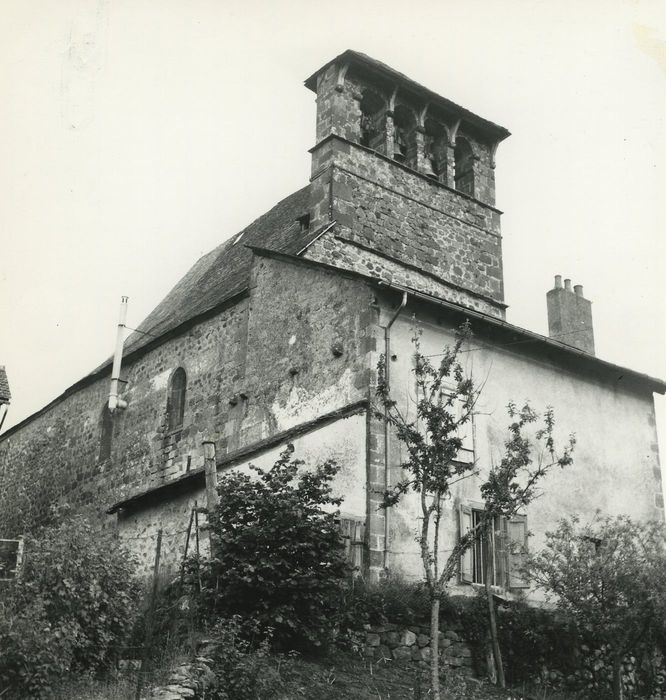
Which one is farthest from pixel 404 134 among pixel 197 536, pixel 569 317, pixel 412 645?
→ pixel 412 645

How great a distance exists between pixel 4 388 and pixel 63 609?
11829 millimetres

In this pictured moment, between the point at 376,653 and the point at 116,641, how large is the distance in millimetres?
3221

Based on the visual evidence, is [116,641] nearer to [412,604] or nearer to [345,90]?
[412,604]

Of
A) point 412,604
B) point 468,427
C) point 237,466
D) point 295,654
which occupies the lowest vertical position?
point 295,654

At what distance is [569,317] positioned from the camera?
2266 cm

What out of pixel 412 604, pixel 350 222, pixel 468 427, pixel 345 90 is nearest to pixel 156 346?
pixel 350 222

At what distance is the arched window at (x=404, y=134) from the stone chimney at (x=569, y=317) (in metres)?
5.04

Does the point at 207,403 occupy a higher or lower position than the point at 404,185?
lower

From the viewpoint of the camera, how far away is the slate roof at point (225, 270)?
64.3 feet

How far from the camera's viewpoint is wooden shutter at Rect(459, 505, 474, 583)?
13.7 meters

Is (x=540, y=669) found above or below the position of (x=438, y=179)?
below

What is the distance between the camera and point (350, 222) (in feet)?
61.3

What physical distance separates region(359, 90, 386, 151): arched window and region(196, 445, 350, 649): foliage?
10330mm

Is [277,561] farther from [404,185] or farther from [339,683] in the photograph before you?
[404,185]
